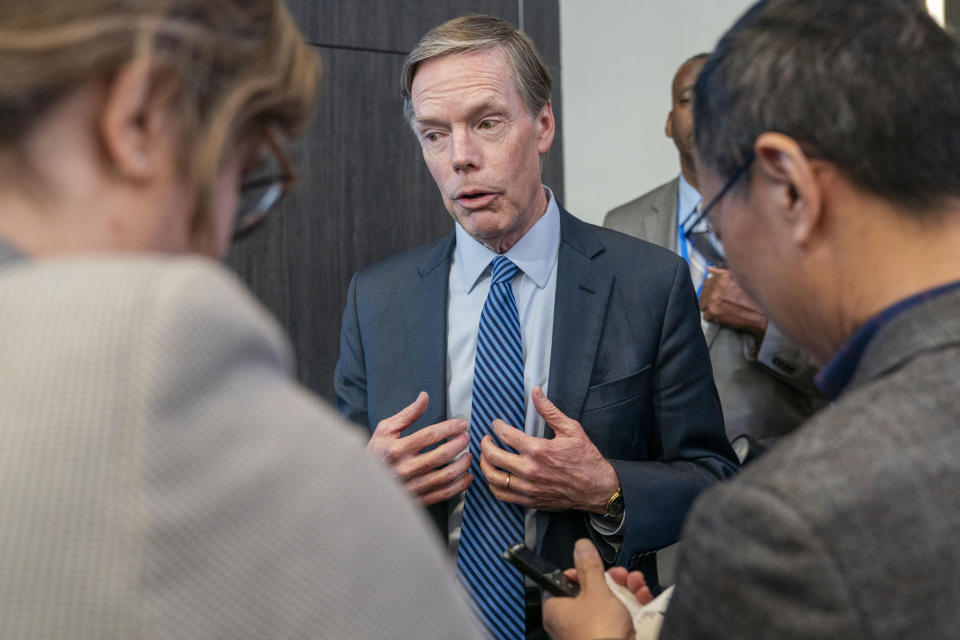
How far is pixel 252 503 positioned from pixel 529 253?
1470mm

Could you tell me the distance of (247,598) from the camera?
0.52 meters

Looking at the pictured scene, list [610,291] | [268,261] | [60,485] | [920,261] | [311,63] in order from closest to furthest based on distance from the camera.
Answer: [60,485]
[311,63]
[920,261]
[610,291]
[268,261]

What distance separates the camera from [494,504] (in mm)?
1781

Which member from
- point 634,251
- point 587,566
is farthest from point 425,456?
point 634,251

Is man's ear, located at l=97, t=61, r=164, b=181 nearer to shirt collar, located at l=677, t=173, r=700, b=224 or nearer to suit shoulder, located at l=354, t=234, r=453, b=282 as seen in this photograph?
suit shoulder, located at l=354, t=234, r=453, b=282

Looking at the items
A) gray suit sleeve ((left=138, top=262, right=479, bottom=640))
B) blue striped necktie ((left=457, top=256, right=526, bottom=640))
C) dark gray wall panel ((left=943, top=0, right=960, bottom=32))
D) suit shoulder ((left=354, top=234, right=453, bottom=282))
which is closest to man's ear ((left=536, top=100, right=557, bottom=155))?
suit shoulder ((left=354, top=234, right=453, bottom=282))

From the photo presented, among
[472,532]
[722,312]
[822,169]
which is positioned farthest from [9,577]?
[722,312]

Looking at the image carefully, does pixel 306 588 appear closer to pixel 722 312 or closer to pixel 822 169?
pixel 822 169

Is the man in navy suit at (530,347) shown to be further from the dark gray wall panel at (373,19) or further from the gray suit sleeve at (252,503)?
the gray suit sleeve at (252,503)

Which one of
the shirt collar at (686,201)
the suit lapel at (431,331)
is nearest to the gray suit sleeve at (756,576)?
the suit lapel at (431,331)

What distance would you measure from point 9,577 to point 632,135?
329 centimetres

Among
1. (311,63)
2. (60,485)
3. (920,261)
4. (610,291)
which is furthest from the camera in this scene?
(610,291)

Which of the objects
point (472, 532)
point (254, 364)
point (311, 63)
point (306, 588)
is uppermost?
point (311, 63)

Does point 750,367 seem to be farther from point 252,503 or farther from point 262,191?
point 252,503
